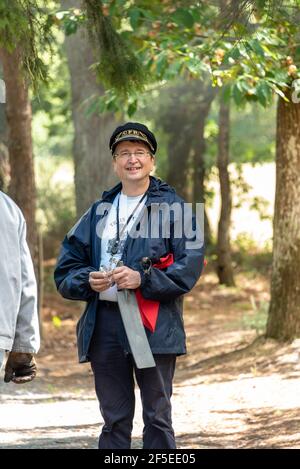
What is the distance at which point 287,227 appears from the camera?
11.1 metres

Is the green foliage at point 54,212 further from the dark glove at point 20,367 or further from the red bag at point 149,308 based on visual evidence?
the dark glove at point 20,367

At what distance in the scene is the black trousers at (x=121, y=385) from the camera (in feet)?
18.0

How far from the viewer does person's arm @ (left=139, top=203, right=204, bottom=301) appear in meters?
5.35

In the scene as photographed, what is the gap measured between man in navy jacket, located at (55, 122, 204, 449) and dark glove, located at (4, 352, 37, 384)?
59 cm

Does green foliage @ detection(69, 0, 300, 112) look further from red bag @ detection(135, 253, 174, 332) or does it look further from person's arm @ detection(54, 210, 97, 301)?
red bag @ detection(135, 253, 174, 332)

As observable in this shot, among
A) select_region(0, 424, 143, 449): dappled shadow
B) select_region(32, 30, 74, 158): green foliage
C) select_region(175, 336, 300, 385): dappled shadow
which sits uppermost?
select_region(32, 30, 74, 158): green foliage

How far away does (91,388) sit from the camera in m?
11.4

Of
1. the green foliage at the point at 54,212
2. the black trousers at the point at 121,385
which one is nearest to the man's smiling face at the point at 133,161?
the black trousers at the point at 121,385

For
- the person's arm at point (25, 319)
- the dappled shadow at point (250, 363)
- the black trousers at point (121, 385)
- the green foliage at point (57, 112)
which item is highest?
the green foliage at point (57, 112)

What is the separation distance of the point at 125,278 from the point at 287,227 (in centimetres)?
607

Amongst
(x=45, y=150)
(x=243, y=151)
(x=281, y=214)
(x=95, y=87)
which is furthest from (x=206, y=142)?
(x=281, y=214)

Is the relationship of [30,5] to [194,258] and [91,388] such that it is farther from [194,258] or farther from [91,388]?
[91,388]

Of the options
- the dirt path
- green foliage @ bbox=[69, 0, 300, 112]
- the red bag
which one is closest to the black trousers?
the red bag

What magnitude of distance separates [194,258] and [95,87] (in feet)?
30.3
